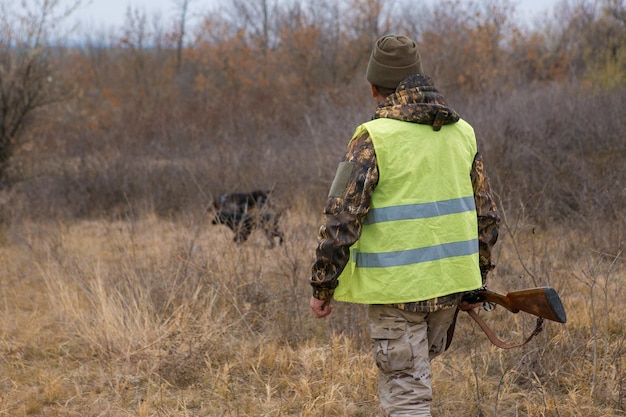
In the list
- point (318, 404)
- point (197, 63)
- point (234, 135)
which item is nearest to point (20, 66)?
point (234, 135)

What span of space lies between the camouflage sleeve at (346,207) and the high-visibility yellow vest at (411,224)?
51mm

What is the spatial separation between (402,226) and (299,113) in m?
13.9

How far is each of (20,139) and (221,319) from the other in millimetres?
7286

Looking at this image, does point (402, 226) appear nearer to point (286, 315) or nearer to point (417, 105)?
point (417, 105)

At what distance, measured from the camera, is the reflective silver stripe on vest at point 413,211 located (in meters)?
2.61

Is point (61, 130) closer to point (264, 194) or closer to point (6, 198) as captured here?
point (6, 198)

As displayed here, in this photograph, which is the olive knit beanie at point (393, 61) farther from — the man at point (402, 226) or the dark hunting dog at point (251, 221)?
the dark hunting dog at point (251, 221)

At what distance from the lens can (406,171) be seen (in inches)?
102

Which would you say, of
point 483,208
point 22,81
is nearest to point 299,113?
point 22,81

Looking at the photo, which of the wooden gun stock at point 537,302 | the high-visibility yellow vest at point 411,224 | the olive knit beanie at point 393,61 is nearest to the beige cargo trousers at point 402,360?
the high-visibility yellow vest at point 411,224

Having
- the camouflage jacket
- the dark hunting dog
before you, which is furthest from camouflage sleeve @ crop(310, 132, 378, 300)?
the dark hunting dog

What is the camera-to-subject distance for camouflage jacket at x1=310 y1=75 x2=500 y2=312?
2.56 m

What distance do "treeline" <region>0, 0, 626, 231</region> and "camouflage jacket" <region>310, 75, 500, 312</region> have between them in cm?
173

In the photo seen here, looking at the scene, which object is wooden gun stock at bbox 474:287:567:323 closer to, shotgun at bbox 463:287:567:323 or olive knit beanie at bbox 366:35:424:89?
shotgun at bbox 463:287:567:323
